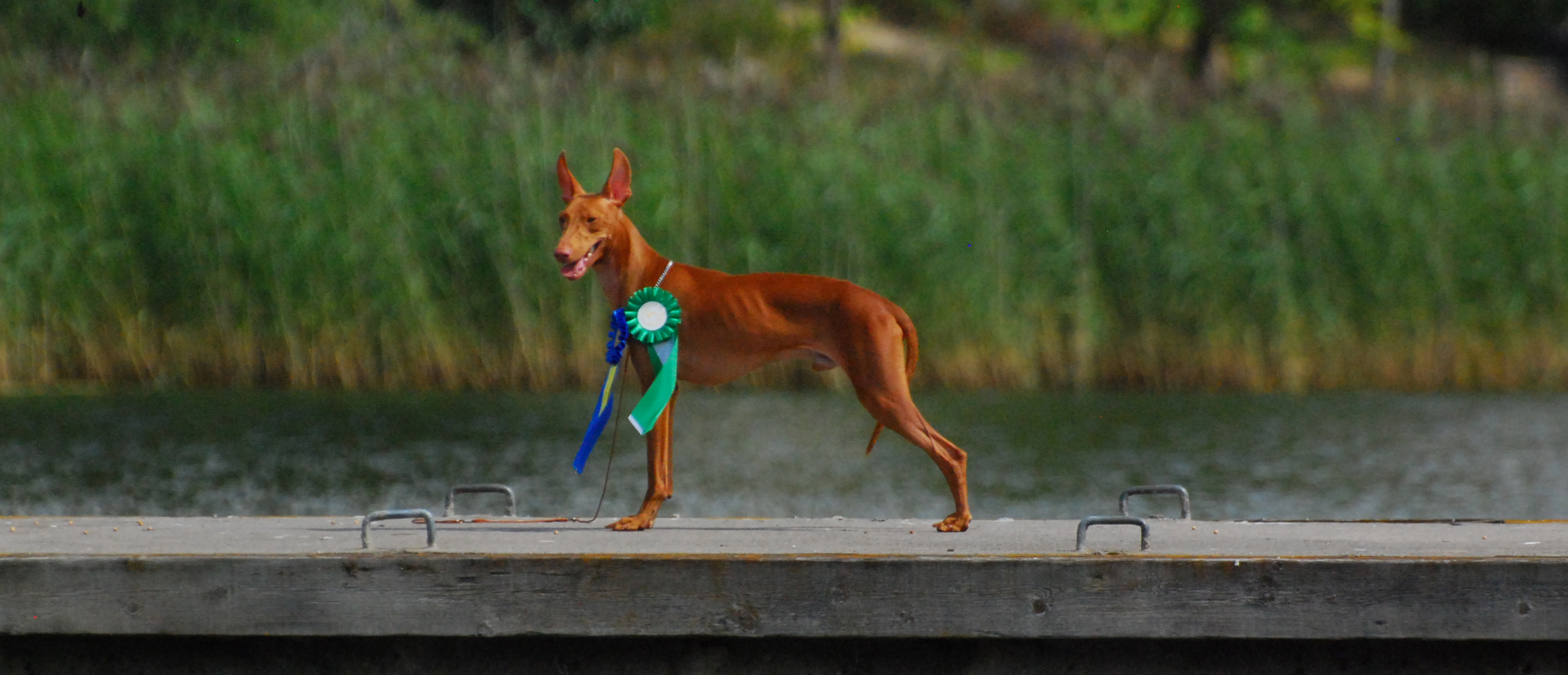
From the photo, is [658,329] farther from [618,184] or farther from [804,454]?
[804,454]

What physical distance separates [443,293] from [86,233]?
10.1 feet

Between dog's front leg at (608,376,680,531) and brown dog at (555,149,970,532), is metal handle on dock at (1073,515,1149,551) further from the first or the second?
dog's front leg at (608,376,680,531)

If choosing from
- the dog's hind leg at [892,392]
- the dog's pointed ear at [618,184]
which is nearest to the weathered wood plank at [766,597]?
the dog's hind leg at [892,392]

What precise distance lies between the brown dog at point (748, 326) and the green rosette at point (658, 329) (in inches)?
1.8

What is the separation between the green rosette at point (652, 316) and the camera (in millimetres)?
6324

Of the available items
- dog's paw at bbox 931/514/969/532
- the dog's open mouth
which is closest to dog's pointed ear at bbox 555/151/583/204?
the dog's open mouth

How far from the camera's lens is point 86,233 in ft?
55.9

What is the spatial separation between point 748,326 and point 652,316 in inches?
12.2

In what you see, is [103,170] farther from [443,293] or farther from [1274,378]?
[1274,378]

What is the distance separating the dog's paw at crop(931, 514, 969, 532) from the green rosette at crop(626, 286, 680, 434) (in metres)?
0.96

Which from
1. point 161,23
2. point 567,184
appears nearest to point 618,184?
point 567,184

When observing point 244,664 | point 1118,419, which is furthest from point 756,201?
point 244,664

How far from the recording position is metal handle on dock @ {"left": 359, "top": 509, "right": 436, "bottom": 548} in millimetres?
5535

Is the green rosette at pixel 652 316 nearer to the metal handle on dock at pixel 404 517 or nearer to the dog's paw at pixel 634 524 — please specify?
the dog's paw at pixel 634 524
